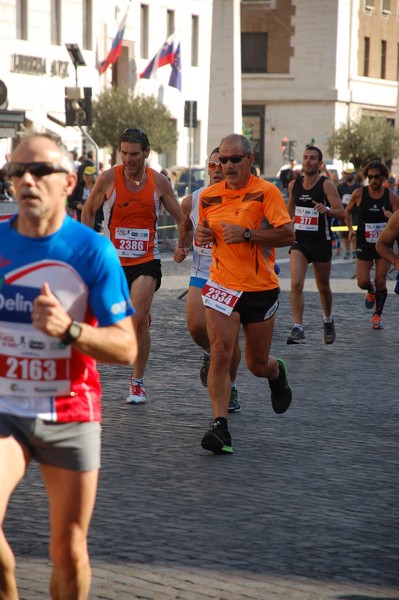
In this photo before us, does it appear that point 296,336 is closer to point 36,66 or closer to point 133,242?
point 133,242

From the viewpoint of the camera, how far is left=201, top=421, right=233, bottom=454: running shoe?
7.70m

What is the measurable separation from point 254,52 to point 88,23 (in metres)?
27.6

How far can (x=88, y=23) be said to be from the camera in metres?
49.3

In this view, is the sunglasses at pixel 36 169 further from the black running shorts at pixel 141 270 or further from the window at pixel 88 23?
the window at pixel 88 23

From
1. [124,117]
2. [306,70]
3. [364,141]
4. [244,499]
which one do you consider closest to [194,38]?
[124,117]

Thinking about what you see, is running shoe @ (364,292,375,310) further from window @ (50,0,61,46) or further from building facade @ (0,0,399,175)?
window @ (50,0,61,46)

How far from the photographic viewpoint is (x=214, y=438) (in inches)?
303

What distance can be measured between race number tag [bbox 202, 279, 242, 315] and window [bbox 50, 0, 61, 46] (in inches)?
1574

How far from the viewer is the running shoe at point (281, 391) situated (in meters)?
8.73

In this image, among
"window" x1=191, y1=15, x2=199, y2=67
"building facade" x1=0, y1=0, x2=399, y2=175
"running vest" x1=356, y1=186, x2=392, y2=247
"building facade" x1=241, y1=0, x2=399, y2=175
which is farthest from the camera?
"building facade" x1=241, y1=0, x2=399, y2=175

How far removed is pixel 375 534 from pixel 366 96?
231 ft

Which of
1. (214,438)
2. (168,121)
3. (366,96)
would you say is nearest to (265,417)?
(214,438)

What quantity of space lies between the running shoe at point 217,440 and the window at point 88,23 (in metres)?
42.6

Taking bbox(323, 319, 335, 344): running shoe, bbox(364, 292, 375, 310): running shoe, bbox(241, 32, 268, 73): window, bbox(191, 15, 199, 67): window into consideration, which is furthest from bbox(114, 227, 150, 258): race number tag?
bbox(241, 32, 268, 73): window
